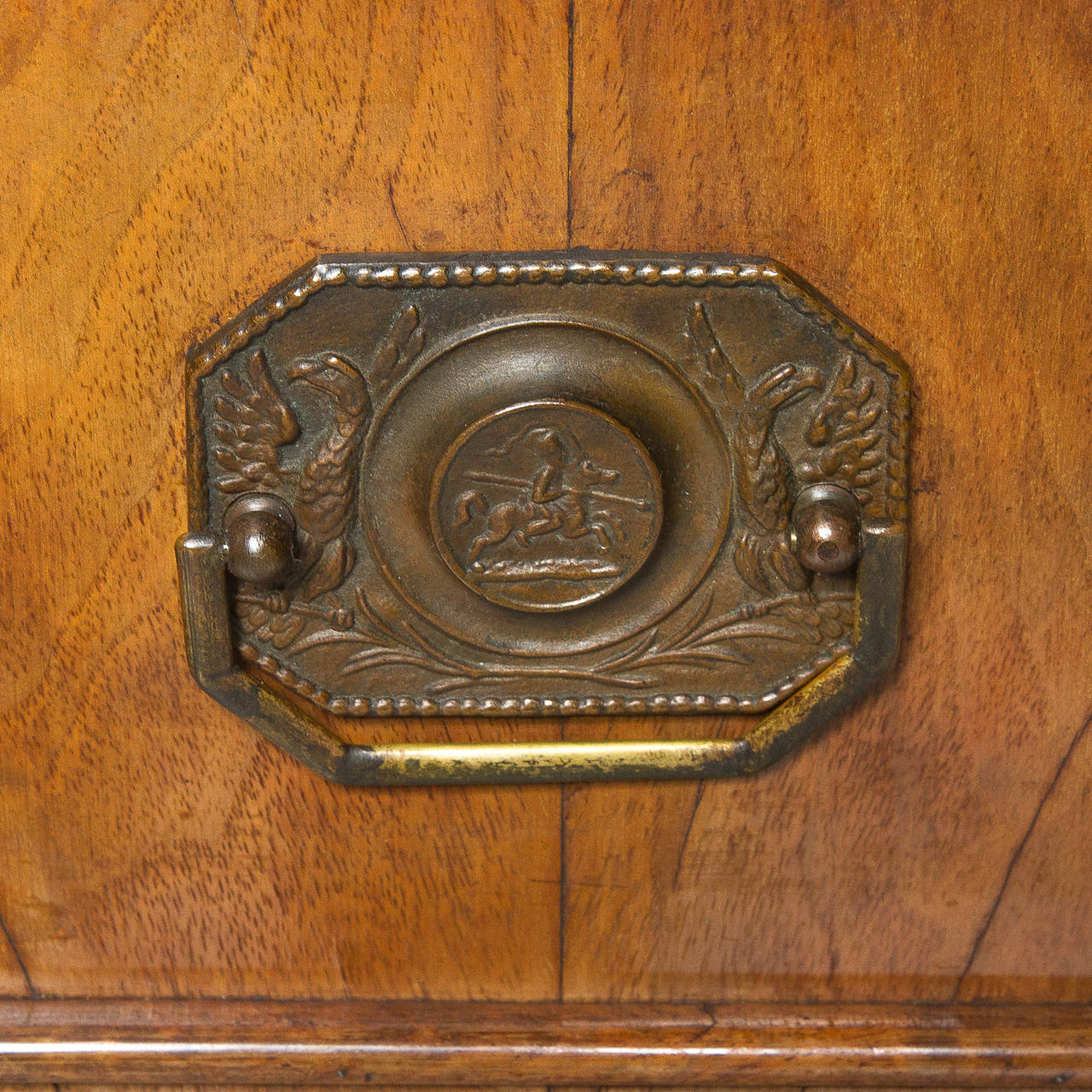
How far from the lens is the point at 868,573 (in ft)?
1.45

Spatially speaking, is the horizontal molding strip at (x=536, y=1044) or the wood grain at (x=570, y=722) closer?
the wood grain at (x=570, y=722)

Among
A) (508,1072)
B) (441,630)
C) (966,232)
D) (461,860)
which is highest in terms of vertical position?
(966,232)

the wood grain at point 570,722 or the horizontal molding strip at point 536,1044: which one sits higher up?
the wood grain at point 570,722

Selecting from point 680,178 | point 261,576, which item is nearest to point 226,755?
point 261,576

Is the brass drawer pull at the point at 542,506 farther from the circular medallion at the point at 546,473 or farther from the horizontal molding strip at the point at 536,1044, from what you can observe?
the horizontal molding strip at the point at 536,1044

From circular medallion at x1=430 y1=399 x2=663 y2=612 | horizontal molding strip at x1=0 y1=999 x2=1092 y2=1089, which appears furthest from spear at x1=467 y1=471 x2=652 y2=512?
horizontal molding strip at x1=0 y1=999 x2=1092 y2=1089

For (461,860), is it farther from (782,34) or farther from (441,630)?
(782,34)

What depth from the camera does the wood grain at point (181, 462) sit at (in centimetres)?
40

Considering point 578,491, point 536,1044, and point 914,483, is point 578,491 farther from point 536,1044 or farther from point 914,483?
point 536,1044

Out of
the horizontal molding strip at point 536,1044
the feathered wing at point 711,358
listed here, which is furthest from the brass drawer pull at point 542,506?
the horizontal molding strip at point 536,1044

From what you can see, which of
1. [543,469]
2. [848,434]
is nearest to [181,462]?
[543,469]

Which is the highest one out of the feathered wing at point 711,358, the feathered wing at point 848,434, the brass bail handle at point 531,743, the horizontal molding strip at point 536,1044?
the feathered wing at point 711,358

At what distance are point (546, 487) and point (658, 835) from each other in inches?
6.9

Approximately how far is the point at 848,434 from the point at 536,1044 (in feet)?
1.04
